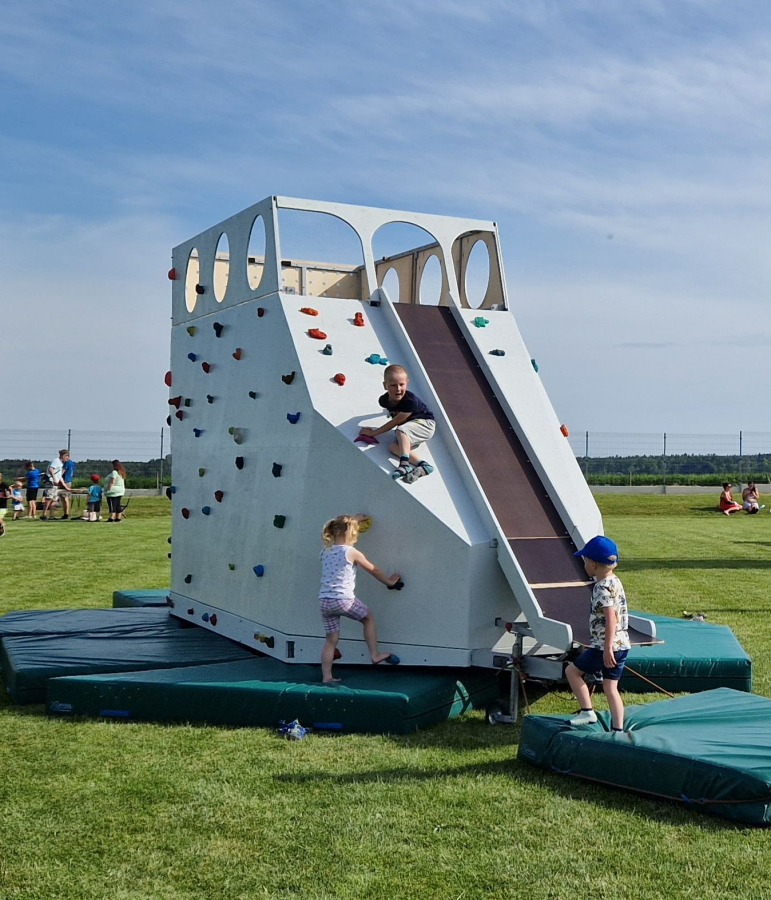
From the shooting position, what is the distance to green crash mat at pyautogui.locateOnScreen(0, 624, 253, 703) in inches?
323

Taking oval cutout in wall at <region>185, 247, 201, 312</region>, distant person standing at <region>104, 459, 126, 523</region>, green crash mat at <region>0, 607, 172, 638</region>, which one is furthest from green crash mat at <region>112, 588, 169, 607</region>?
distant person standing at <region>104, 459, 126, 523</region>

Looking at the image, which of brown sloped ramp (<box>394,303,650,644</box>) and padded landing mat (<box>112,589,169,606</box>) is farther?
padded landing mat (<box>112,589,169,606</box>)

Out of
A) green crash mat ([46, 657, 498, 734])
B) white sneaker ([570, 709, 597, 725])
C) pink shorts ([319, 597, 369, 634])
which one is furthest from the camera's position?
pink shorts ([319, 597, 369, 634])

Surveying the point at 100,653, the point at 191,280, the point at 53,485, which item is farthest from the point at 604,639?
the point at 53,485

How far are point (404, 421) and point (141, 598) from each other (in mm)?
5024

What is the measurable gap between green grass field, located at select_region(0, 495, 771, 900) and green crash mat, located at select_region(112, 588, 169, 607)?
366 cm

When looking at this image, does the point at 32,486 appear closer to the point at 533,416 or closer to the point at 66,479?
the point at 66,479

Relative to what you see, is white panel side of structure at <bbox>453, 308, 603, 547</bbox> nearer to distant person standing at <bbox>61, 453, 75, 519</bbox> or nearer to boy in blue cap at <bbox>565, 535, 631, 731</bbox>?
boy in blue cap at <bbox>565, 535, 631, 731</bbox>

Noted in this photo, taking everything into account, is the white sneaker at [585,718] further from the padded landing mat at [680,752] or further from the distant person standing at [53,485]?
the distant person standing at [53,485]

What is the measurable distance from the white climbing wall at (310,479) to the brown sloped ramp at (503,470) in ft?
0.54

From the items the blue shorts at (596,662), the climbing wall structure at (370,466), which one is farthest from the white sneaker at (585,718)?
the climbing wall structure at (370,466)

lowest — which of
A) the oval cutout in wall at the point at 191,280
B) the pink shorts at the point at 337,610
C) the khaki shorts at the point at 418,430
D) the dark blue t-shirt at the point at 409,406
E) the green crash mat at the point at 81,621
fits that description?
the green crash mat at the point at 81,621

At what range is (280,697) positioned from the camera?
7.41 metres

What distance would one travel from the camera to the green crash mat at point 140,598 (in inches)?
459
